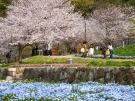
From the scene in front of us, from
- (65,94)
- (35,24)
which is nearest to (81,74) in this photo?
(65,94)

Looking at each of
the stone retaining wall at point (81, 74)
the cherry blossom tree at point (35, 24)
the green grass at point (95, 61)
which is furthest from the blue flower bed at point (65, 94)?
the cherry blossom tree at point (35, 24)

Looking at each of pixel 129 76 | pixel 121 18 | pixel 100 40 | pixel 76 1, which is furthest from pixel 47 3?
pixel 129 76

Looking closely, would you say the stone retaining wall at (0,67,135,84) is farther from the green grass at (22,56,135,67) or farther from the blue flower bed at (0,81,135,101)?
the blue flower bed at (0,81,135,101)

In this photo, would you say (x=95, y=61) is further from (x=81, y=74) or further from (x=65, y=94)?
(x=65, y=94)

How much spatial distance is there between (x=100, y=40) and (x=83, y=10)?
11.1m

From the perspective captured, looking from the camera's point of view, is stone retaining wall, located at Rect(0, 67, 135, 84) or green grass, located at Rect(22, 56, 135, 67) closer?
stone retaining wall, located at Rect(0, 67, 135, 84)

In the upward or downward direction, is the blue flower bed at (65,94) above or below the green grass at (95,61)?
below

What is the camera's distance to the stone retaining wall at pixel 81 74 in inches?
508

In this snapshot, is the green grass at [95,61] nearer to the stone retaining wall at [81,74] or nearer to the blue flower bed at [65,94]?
the stone retaining wall at [81,74]

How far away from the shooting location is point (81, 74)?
13.9m

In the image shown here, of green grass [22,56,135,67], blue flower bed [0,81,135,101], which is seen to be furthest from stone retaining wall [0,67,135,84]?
blue flower bed [0,81,135,101]

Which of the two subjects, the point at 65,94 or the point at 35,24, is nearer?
the point at 65,94

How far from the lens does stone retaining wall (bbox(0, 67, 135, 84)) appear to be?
12914mm

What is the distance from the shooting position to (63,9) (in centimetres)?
3556
